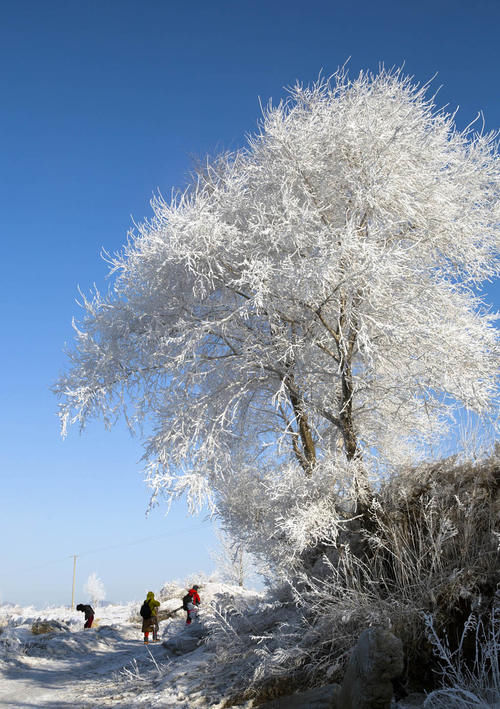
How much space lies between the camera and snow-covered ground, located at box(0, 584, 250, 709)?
7859 mm

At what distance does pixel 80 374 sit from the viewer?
10906 mm

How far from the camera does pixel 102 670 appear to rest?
11938 mm

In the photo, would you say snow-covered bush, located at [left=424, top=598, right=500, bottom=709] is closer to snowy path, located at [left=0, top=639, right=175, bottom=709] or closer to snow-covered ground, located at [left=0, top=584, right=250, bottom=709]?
snow-covered ground, located at [left=0, top=584, right=250, bottom=709]

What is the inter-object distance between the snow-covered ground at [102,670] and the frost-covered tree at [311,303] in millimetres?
2517

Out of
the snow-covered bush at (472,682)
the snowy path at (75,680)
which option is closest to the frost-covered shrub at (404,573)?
the snow-covered bush at (472,682)

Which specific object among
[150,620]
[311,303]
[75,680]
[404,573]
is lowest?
[75,680]

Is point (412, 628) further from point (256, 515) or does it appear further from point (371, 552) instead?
point (256, 515)

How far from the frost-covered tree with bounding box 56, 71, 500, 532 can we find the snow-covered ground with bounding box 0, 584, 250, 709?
2.52 meters

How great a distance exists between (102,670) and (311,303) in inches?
339

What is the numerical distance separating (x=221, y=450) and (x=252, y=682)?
3970mm

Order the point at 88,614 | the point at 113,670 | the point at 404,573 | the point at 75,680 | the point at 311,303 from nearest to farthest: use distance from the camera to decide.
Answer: the point at 404,573, the point at 311,303, the point at 75,680, the point at 113,670, the point at 88,614

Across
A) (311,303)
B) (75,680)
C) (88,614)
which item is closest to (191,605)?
(88,614)

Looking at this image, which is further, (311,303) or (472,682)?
(311,303)

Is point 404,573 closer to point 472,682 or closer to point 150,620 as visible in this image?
point 472,682
